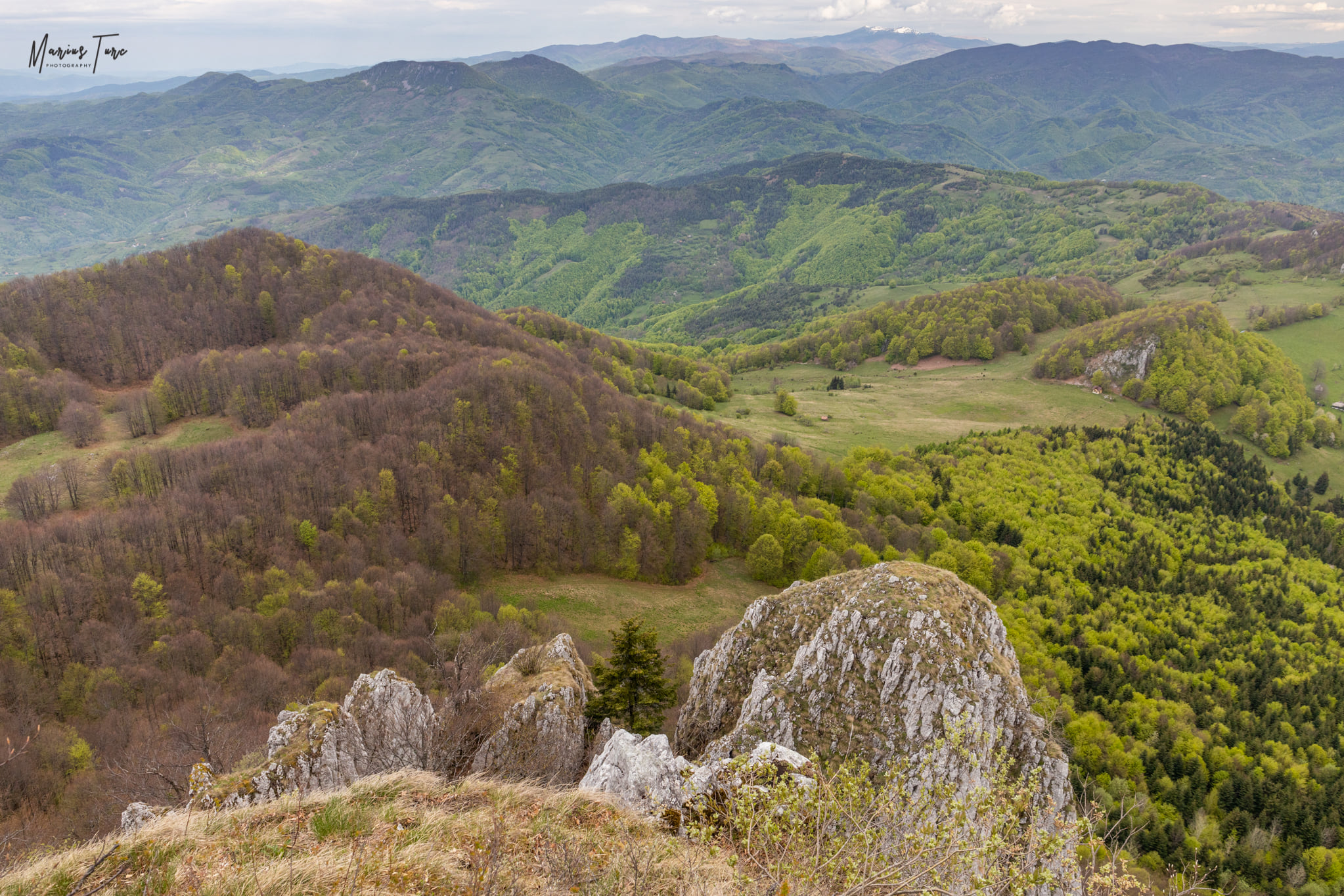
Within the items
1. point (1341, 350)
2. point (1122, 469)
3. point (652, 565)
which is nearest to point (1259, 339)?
point (1341, 350)

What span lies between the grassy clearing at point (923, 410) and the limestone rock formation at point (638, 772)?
350 ft

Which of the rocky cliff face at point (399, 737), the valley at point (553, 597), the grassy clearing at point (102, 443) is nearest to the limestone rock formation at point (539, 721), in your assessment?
the rocky cliff face at point (399, 737)

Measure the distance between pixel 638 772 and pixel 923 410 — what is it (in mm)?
156204

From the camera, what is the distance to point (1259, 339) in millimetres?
172750

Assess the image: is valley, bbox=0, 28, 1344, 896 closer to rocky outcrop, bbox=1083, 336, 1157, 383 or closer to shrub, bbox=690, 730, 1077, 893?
shrub, bbox=690, 730, 1077, 893

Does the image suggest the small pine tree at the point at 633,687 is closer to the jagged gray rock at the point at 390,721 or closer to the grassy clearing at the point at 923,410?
the jagged gray rock at the point at 390,721

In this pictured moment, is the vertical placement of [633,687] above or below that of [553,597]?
above

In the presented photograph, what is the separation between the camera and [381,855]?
13.7 metres

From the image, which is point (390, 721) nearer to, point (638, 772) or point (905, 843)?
point (638, 772)

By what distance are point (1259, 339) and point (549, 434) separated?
195259 mm

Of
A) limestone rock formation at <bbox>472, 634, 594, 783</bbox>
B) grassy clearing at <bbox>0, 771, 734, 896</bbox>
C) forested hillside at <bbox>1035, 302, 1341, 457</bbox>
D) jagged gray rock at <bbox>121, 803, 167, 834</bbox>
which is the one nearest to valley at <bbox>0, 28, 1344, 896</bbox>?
grassy clearing at <bbox>0, 771, 734, 896</bbox>

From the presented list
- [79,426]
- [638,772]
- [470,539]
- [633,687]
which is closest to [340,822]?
[638,772]

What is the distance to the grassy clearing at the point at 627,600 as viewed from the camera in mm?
71188

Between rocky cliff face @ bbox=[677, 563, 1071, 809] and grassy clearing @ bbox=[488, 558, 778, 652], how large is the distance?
3485 centimetres
